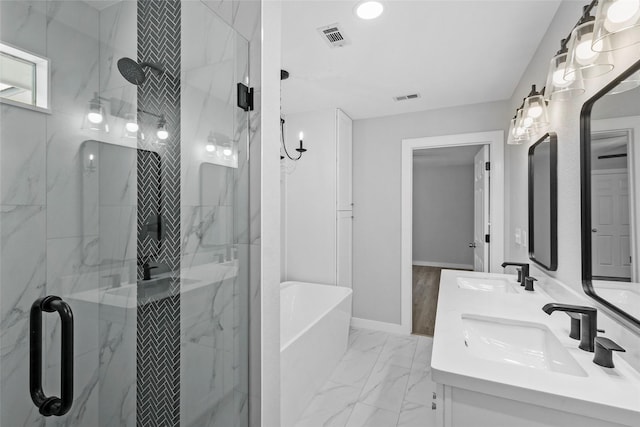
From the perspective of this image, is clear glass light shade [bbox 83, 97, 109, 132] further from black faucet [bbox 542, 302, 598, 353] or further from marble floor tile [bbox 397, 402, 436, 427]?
marble floor tile [bbox 397, 402, 436, 427]

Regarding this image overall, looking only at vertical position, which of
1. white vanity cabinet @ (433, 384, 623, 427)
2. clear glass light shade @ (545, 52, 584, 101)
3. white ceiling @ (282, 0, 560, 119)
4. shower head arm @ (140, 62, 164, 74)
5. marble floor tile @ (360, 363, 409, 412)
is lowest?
marble floor tile @ (360, 363, 409, 412)

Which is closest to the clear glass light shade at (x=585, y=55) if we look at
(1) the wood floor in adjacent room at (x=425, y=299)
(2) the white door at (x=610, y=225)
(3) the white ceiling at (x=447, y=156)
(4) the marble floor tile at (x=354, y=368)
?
(2) the white door at (x=610, y=225)

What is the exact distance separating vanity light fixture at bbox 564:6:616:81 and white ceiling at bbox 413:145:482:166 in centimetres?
394

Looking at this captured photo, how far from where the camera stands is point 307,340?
6.96 ft

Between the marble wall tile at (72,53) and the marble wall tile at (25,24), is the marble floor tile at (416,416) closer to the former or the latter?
the marble wall tile at (72,53)

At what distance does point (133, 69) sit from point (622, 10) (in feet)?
4.77

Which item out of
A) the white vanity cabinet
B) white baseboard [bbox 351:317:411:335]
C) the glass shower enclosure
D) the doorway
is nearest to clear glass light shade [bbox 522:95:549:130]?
the white vanity cabinet

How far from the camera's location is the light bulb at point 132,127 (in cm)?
89

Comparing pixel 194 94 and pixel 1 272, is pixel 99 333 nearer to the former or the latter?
pixel 1 272

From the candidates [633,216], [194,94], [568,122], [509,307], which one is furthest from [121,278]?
[568,122]

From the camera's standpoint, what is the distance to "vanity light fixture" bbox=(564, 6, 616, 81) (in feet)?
3.48

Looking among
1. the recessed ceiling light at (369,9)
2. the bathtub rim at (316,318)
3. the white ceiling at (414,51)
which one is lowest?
the bathtub rim at (316,318)

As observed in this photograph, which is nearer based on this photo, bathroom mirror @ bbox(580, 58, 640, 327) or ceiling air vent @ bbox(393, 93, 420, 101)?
bathroom mirror @ bbox(580, 58, 640, 327)

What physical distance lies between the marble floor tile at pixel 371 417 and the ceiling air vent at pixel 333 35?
2471mm
